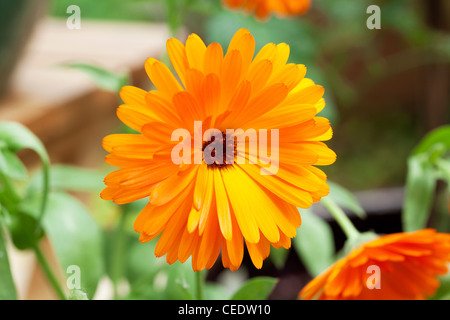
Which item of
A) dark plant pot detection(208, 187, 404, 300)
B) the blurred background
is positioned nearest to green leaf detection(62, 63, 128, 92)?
the blurred background

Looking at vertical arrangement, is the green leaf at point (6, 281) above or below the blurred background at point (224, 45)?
below

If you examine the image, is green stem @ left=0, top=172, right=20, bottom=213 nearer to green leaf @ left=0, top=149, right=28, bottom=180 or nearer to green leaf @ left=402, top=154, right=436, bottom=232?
green leaf @ left=0, top=149, right=28, bottom=180

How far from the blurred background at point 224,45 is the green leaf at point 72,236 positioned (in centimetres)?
3

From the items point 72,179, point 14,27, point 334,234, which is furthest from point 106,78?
point 334,234

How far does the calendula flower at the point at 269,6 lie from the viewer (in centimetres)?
32

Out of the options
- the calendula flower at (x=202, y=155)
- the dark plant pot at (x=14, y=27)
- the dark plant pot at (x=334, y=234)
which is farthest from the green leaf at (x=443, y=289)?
the dark plant pot at (x=14, y=27)

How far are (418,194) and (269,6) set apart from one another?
0.15 m

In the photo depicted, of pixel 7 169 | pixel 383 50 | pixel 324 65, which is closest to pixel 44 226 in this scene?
pixel 7 169

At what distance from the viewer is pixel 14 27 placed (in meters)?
0.49

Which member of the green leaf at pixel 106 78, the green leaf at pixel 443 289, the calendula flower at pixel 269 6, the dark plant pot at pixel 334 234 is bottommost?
the dark plant pot at pixel 334 234

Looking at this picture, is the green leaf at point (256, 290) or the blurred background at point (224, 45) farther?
the blurred background at point (224, 45)

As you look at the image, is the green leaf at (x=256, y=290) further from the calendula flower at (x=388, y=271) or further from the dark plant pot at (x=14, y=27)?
the dark plant pot at (x=14, y=27)

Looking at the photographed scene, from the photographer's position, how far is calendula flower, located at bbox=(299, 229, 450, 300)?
21 cm
